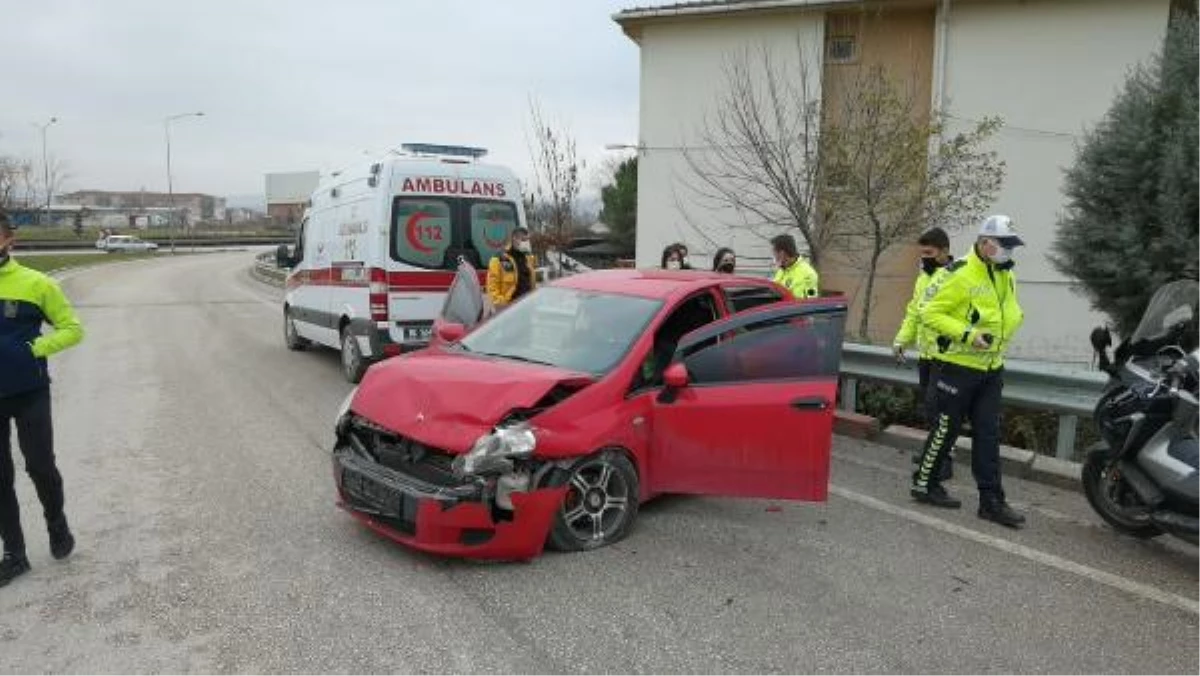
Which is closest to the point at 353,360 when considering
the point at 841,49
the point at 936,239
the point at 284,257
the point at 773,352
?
the point at 284,257

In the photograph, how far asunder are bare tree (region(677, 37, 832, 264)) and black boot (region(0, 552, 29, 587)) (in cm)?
1071

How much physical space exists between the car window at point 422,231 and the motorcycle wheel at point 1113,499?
6583mm

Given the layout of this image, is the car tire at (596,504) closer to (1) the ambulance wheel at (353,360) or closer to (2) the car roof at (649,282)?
(2) the car roof at (649,282)

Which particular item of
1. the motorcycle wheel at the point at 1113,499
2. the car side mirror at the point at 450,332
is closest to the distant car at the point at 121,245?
the car side mirror at the point at 450,332

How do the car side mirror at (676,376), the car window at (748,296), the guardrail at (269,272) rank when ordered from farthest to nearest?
1. the guardrail at (269,272)
2. the car window at (748,296)
3. the car side mirror at (676,376)

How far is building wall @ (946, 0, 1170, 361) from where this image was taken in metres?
15.4

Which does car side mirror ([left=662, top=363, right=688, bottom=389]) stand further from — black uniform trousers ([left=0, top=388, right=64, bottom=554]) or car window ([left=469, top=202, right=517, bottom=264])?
car window ([left=469, top=202, right=517, bottom=264])

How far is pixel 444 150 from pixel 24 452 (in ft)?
21.6

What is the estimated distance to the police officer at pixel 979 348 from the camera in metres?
5.09

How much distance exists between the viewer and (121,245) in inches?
2279

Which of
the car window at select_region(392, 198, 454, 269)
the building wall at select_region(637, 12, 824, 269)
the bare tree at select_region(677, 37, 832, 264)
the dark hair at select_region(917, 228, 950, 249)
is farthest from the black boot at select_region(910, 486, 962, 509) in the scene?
the building wall at select_region(637, 12, 824, 269)

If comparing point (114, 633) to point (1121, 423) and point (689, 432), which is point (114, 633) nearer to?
point (689, 432)

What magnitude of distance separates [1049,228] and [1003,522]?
1272cm

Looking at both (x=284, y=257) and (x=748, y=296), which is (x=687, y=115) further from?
(x=748, y=296)
